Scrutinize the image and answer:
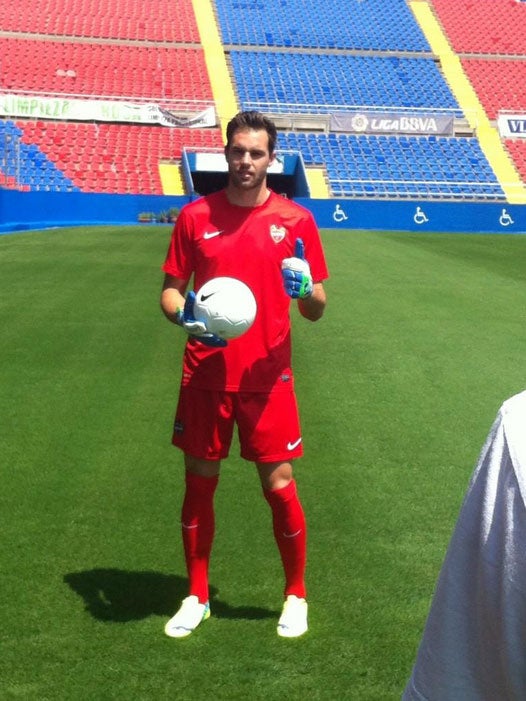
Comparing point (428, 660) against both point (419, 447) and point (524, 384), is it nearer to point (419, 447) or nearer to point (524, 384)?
point (419, 447)

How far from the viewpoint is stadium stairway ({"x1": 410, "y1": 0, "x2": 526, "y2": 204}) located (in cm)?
3978

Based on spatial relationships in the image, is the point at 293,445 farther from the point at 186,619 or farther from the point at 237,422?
the point at 186,619

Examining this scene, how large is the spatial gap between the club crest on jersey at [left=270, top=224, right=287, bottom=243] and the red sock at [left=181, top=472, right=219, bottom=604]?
1065 mm

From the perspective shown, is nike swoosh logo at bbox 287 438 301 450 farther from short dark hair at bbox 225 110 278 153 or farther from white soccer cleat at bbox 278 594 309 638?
short dark hair at bbox 225 110 278 153

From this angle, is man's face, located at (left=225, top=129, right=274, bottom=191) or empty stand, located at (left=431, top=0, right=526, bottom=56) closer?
man's face, located at (left=225, top=129, right=274, bottom=191)

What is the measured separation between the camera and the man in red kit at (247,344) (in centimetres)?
416

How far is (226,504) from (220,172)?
34543mm

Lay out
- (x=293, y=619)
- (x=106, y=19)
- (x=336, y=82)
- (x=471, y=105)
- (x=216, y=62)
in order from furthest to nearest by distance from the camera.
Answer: (x=106, y=19) → (x=216, y=62) → (x=336, y=82) → (x=471, y=105) → (x=293, y=619)

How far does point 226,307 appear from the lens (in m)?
3.92

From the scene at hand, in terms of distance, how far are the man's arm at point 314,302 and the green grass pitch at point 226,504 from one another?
53.1 inches

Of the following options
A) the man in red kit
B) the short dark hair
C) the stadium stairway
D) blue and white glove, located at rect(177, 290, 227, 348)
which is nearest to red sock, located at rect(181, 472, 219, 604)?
the man in red kit

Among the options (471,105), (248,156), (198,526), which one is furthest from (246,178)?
(471,105)

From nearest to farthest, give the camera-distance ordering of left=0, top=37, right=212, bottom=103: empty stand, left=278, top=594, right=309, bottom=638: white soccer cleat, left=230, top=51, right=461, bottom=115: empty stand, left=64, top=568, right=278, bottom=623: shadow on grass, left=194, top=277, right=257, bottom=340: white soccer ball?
left=194, top=277, right=257, bottom=340: white soccer ball
left=278, top=594, right=309, bottom=638: white soccer cleat
left=64, top=568, right=278, bottom=623: shadow on grass
left=0, top=37, right=212, bottom=103: empty stand
left=230, top=51, right=461, bottom=115: empty stand

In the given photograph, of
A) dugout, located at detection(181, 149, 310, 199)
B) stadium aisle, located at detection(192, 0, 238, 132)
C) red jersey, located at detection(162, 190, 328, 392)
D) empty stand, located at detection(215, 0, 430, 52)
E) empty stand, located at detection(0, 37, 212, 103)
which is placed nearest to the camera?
red jersey, located at detection(162, 190, 328, 392)
